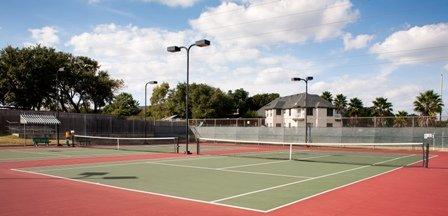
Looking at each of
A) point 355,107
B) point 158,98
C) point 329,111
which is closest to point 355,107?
point 355,107

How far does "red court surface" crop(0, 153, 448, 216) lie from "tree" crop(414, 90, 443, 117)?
51757mm

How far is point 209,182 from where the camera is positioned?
14023 mm

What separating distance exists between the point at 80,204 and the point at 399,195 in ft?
27.3

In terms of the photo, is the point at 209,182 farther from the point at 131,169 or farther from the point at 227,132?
the point at 227,132

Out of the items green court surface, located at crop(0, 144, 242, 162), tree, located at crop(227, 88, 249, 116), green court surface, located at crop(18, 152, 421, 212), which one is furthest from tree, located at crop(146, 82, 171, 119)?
green court surface, located at crop(18, 152, 421, 212)

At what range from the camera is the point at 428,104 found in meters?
61.5

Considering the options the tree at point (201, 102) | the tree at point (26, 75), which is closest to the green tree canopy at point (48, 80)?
the tree at point (26, 75)

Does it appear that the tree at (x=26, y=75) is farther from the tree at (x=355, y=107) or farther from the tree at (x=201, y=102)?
the tree at (x=355, y=107)

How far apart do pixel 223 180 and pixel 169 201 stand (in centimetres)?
431

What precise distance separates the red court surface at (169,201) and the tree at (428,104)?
51.8 meters

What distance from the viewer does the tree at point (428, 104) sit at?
6062 centimetres

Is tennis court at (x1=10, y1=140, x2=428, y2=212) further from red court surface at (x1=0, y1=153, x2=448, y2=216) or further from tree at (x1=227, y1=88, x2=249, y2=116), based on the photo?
tree at (x1=227, y1=88, x2=249, y2=116)

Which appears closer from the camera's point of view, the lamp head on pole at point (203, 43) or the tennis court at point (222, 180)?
the tennis court at point (222, 180)

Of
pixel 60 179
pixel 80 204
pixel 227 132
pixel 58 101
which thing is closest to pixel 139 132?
pixel 227 132
